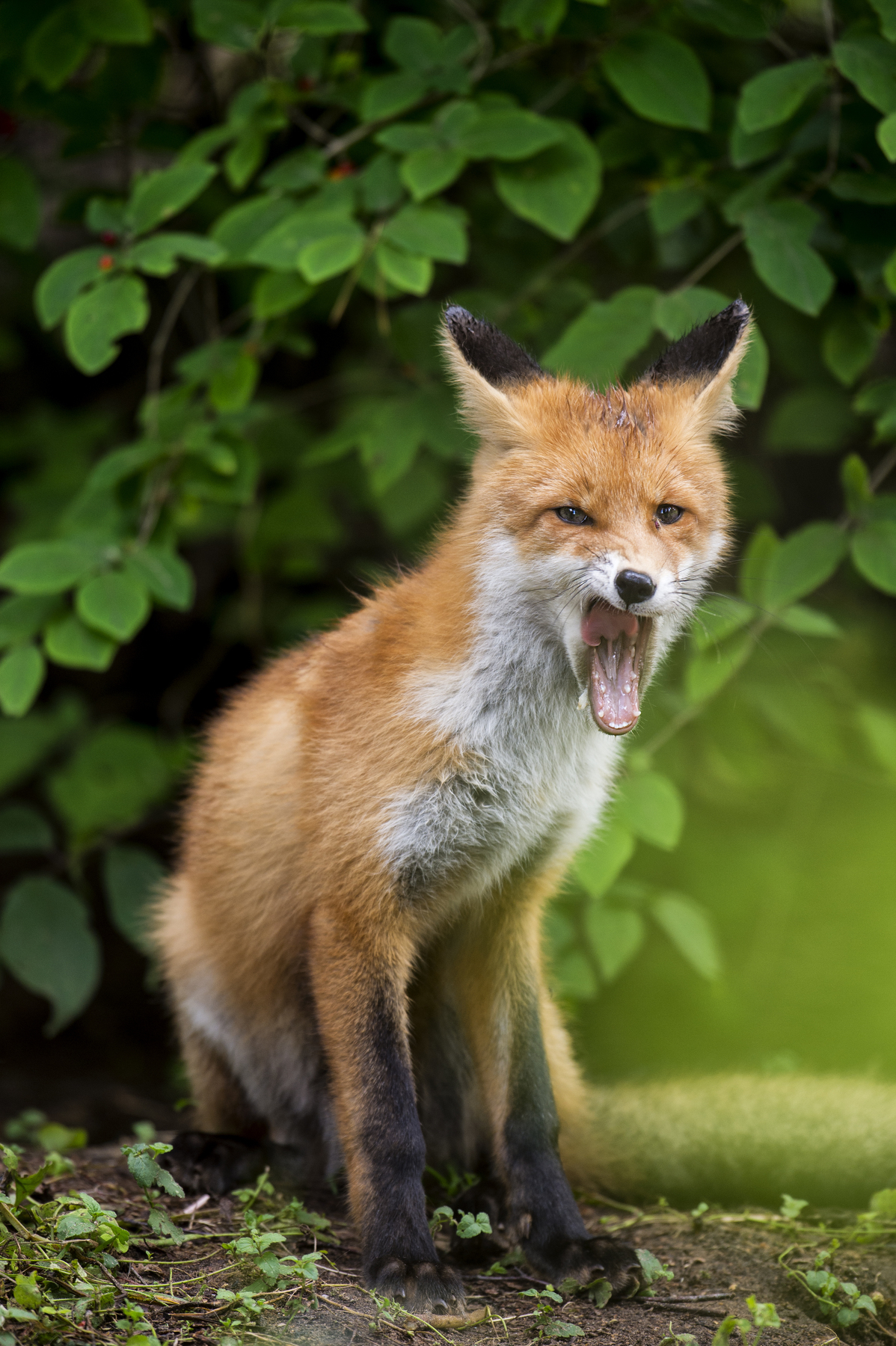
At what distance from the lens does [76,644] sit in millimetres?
4078

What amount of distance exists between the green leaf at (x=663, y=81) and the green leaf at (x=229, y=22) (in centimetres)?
118

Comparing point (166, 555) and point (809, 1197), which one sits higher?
point (166, 555)

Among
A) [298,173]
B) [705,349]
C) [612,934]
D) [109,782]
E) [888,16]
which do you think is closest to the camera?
[705,349]

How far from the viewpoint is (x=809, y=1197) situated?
11.6 feet

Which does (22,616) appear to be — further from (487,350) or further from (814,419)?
(814,419)

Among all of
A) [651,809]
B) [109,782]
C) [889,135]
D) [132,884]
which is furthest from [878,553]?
[109,782]

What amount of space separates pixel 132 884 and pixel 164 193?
258 cm

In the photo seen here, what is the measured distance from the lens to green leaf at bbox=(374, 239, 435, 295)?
12.0 ft

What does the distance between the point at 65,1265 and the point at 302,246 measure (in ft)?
9.39

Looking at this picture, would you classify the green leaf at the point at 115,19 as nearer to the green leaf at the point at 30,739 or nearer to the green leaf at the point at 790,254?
the green leaf at the point at 790,254

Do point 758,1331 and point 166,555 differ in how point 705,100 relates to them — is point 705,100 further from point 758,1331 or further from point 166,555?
point 758,1331

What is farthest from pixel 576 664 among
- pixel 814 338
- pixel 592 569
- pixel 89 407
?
pixel 89 407

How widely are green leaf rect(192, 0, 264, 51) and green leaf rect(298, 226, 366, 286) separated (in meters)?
0.88

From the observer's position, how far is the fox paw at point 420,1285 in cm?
268
